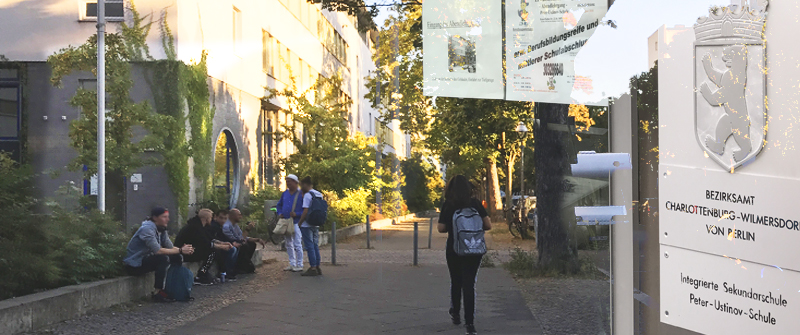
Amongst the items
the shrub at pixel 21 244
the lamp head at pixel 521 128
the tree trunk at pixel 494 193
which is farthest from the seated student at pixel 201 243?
the tree trunk at pixel 494 193

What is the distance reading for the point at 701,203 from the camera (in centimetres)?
254

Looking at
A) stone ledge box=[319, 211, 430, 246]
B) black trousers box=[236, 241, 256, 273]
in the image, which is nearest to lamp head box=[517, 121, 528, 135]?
stone ledge box=[319, 211, 430, 246]

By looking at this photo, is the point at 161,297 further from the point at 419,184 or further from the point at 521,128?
the point at 419,184

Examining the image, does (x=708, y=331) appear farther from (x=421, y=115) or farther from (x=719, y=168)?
(x=421, y=115)

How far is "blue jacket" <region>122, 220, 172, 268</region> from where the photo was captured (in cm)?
977

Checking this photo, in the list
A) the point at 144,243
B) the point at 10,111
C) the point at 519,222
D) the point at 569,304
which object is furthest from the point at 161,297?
the point at 519,222

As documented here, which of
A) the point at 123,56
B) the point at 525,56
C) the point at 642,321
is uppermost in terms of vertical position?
the point at 123,56

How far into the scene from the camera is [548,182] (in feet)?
43.0

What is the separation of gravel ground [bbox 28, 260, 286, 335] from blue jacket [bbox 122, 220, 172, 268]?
0.52 meters

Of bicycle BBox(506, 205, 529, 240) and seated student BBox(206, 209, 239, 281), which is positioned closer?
seated student BBox(206, 209, 239, 281)

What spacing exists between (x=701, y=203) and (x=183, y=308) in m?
7.87

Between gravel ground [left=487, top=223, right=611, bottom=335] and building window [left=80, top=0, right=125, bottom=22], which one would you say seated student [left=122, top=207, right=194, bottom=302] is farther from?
building window [left=80, top=0, right=125, bottom=22]

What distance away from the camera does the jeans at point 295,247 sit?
13.8m

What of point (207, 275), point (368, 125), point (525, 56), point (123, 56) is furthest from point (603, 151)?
point (368, 125)
